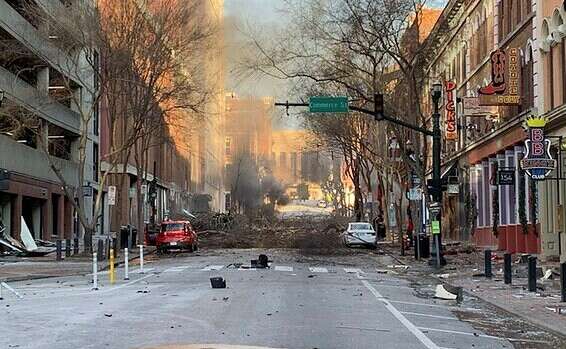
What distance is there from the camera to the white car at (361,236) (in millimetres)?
46406

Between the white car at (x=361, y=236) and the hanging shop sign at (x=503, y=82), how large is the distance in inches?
577

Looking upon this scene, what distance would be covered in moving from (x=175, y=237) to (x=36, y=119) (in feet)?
29.8

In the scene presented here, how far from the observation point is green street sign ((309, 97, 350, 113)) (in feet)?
101

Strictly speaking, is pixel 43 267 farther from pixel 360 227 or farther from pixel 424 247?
pixel 360 227

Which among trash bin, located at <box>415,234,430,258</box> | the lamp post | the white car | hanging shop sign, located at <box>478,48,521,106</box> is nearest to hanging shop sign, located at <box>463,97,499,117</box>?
hanging shop sign, located at <box>478,48,521,106</box>

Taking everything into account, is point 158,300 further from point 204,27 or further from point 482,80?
point 482,80

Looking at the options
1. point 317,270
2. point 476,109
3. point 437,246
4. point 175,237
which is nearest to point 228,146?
point 175,237

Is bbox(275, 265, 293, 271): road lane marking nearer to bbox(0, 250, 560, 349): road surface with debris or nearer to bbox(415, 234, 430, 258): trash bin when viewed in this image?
bbox(0, 250, 560, 349): road surface with debris

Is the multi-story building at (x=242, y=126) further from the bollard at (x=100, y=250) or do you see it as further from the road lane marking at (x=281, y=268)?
Answer: the road lane marking at (x=281, y=268)

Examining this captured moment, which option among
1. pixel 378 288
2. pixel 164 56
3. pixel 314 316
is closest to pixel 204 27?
pixel 164 56

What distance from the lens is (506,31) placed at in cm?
3684

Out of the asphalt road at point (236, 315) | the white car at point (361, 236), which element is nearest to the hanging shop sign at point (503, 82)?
the asphalt road at point (236, 315)

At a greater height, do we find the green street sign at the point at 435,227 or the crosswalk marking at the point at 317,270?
the green street sign at the point at 435,227

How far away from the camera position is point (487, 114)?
37.2 metres
